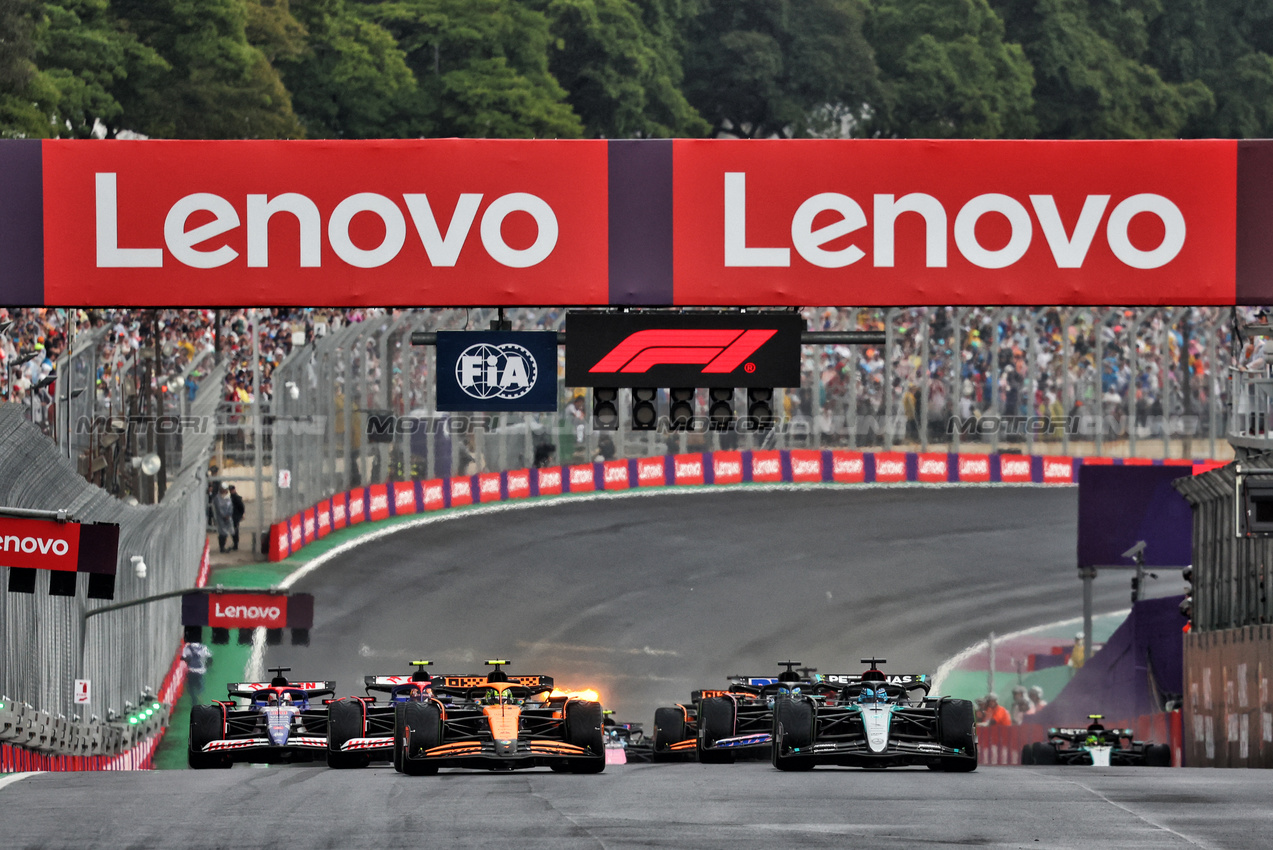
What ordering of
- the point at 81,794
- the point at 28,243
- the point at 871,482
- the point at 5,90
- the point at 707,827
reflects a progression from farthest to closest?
the point at 5,90 → the point at 871,482 → the point at 28,243 → the point at 81,794 → the point at 707,827

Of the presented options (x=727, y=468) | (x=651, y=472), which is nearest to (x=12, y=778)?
(x=651, y=472)

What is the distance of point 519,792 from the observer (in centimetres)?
1262

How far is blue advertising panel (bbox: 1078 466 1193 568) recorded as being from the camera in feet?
96.8

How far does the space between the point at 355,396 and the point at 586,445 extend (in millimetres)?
7136

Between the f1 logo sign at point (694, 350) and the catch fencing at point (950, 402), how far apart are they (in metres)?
18.7

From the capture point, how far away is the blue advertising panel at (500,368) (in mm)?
13945

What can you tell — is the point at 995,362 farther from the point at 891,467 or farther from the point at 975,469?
the point at 891,467

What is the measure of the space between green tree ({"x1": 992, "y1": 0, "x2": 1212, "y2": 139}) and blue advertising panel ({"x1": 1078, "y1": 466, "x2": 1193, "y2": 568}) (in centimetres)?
4508

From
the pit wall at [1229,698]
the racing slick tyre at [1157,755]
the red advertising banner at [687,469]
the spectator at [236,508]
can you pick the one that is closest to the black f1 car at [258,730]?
the racing slick tyre at [1157,755]

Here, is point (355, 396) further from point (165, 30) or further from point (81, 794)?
point (165, 30)

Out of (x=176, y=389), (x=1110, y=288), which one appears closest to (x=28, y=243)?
(x=1110, y=288)

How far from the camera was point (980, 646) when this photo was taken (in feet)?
108

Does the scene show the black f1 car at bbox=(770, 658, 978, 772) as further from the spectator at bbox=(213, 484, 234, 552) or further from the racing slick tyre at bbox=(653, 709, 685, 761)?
the spectator at bbox=(213, 484, 234, 552)

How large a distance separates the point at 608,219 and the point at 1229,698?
973cm
